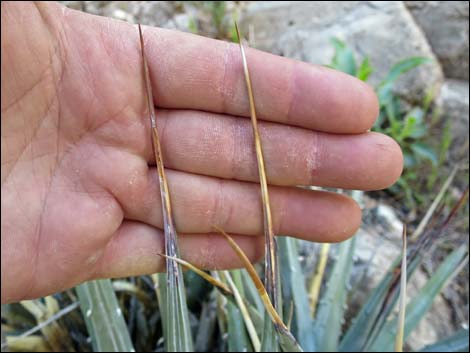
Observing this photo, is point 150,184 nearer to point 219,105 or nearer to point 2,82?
point 219,105

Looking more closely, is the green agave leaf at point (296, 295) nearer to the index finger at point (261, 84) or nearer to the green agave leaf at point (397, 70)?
the index finger at point (261, 84)

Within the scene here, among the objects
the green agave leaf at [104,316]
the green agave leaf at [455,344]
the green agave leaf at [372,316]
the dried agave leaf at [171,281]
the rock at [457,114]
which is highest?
the dried agave leaf at [171,281]

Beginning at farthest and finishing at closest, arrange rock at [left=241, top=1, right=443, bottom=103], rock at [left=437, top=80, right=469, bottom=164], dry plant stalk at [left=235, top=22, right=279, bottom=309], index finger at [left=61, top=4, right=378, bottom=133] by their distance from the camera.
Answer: rock at [left=241, top=1, right=443, bottom=103], rock at [left=437, top=80, right=469, bottom=164], index finger at [left=61, top=4, right=378, bottom=133], dry plant stalk at [left=235, top=22, right=279, bottom=309]

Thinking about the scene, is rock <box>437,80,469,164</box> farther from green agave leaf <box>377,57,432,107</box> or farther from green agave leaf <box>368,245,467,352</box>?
green agave leaf <box>368,245,467,352</box>

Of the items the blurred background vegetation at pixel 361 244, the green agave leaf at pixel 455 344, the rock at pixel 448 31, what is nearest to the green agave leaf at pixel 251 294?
the blurred background vegetation at pixel 361 244

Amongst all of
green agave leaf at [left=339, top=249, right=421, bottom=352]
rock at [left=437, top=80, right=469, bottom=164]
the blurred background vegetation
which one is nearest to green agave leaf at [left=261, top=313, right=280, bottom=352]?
the blurred background vegetation
